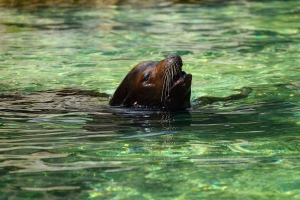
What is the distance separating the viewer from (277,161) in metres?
4.01

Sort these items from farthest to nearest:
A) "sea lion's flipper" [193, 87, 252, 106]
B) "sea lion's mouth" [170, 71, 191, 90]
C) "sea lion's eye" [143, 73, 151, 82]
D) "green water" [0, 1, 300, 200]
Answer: "sea lion's flipper" [193, 87, 252, 106] → "sea lion's eye" [143, 73, 151, 82] → "sea lion's mouth" [170, 71, 191, 90] → "green water" [0, 1, 300, 200]

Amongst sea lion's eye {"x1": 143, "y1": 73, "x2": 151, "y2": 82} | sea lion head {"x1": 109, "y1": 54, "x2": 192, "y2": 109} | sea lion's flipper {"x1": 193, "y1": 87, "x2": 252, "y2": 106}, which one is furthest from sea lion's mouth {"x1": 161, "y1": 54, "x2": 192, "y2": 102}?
sea lion's flipper {"x1": 193, "y1": 87, "x2": 252, "y2": 106}

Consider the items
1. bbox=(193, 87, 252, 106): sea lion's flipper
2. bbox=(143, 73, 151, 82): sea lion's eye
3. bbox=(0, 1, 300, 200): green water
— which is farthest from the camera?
bbox=(193, 87, 252, 106): sea lion's flipper

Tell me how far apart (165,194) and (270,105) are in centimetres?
290

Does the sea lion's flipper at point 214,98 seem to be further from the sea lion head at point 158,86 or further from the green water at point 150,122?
the sea lion head at point 158,86

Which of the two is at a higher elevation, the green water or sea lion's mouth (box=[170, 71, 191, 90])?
sea lion's mouth (box=[170, 71, 191, 90])

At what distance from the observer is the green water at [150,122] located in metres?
3.59

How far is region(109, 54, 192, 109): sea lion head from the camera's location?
590 centimetres

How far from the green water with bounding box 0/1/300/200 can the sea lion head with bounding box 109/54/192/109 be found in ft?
0.72

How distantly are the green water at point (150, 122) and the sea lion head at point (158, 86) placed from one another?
0.22 metres

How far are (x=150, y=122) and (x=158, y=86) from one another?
0.71 m

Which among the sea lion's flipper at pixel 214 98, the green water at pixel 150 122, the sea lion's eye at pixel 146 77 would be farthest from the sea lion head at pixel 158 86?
the sea lion's flipper at pixel 214 98

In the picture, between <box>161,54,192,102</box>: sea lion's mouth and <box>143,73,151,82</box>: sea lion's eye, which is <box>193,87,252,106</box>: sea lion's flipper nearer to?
<box>161,54,192,102</box>: sea lion's mouth

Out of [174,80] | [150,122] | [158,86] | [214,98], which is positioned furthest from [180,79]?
[214,98]
